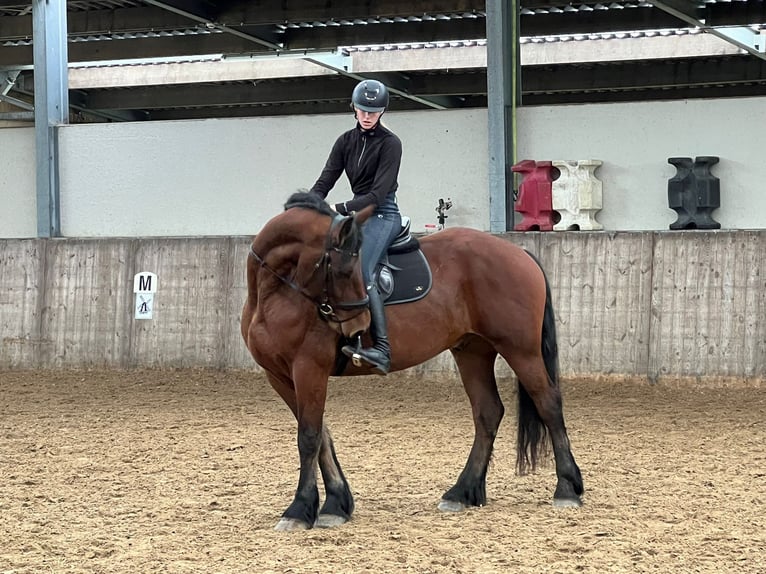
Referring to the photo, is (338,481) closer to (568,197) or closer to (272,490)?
(272,490)

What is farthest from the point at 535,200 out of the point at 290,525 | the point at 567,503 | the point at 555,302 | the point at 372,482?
the point at 290,525

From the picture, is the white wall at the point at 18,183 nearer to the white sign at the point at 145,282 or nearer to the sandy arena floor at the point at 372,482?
the white sign at the point at 145,282

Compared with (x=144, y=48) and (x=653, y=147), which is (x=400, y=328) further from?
(x=144, y=48)

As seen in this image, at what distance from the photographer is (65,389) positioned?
12.3m

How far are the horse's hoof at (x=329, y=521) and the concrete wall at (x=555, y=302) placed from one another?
5614 millimetres

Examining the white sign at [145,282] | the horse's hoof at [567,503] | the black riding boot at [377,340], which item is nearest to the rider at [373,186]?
the black riding boot at [377,340]

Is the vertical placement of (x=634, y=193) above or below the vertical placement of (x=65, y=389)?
above

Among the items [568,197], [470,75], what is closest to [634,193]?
[568,197]

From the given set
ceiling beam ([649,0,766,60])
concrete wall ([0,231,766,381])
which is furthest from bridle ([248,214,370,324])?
ceiling beam ([649,0,766,60])

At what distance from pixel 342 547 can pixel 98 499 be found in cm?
205

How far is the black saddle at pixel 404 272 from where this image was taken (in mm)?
6852

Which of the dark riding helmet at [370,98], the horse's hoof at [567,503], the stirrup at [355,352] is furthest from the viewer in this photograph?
the horse's hoof at [567,503]

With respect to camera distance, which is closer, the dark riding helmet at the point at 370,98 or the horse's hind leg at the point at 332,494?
the horse's hind leg at the point at 332,494

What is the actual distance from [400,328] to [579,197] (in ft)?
18.9
